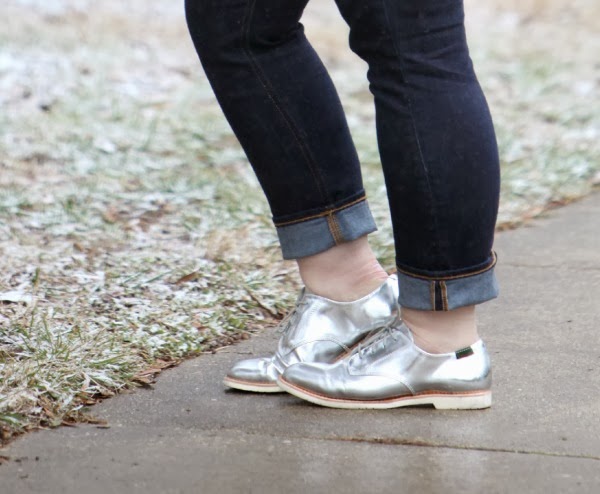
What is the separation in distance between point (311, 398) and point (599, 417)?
0.48m

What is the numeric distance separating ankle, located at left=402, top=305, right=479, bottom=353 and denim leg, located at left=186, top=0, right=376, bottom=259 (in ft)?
0.66

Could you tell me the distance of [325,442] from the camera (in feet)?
5.34

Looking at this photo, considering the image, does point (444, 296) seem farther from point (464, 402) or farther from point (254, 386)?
point (254, 386)

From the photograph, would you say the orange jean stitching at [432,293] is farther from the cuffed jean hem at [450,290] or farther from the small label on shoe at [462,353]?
the small label on shoe at [462,353]

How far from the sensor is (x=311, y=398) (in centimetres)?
177

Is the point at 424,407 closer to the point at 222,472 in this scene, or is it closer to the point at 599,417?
the point at 599,417

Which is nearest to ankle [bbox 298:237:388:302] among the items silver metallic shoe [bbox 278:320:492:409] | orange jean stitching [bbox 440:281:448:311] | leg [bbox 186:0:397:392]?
leg [bbox 186:0:397:392]

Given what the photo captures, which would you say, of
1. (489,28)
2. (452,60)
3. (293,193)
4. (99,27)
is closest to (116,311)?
(293,193)

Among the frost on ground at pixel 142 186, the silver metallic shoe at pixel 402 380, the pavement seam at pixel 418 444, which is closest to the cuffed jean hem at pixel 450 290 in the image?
the silver metallic shoe at pixel 402 380

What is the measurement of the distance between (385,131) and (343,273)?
0.33m

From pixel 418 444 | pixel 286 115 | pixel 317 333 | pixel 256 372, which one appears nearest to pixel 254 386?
pixel 256 372

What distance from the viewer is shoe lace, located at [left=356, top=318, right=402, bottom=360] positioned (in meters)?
1.80

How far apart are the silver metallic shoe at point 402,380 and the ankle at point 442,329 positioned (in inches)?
0.5

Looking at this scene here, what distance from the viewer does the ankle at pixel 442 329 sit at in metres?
1.74
